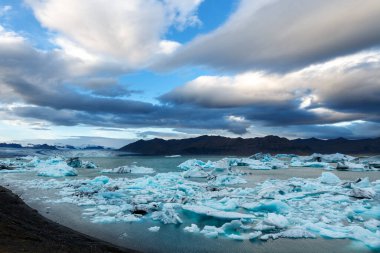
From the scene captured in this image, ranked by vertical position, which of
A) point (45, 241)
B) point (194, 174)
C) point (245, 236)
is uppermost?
point (194, 174)

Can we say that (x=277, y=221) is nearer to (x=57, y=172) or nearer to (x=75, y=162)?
(x=57, y=172)

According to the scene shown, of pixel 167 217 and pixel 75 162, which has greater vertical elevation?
pixel 75 162

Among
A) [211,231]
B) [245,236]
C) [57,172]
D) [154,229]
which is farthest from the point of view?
[57,172]

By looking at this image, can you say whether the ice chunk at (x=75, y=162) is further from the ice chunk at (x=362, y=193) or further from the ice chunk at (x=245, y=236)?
the ice chunk at (x=245, y=236)

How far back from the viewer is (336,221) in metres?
12.2

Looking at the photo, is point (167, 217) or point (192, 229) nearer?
point (192, 229)

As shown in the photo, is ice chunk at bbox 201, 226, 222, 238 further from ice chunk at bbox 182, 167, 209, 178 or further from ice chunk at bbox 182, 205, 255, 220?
ice chunk at bbox 182, 167, 209, 178

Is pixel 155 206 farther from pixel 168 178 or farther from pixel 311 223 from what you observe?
pixel 168 178

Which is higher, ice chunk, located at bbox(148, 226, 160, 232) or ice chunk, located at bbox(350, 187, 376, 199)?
ice chunk, located at bbox(350, 187, 376, 199)

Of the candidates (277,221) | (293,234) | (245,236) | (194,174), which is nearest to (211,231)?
(245,236)

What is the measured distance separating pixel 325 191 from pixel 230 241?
36.2 ft

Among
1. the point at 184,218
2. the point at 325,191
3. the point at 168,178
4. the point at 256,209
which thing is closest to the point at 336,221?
the point at 256,209

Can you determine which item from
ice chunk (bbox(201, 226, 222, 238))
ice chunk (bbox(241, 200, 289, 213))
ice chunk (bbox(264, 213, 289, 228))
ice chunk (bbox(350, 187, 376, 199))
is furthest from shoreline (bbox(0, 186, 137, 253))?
ice chunk (bbox(350, 187, 376, 199))

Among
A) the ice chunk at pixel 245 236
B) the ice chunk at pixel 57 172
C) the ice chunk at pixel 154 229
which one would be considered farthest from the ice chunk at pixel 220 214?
the ice chunk at pixel 57 172
